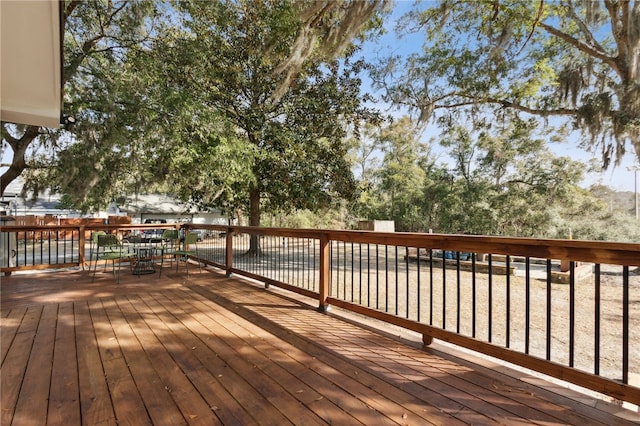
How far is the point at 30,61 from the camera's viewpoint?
88.5 inches

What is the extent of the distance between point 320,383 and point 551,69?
29.9 ft

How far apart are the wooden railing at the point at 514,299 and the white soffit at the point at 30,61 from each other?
8.42 feet

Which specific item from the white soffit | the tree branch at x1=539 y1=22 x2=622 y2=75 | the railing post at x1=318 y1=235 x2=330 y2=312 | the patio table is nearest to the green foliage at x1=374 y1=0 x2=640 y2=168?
the tree branch at x1=539 y1=22 x2=622 y2=75

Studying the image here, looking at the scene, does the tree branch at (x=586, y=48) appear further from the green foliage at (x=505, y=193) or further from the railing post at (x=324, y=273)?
the railing post at (x=324, y=273)

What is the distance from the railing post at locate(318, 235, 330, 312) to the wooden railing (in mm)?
11

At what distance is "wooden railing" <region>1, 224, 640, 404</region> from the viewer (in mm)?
1724

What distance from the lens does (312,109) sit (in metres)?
8.76

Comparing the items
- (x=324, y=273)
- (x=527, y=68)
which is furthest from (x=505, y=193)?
(x=324, y=273)

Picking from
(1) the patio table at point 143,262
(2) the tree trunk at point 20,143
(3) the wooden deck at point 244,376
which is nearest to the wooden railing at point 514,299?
(3) the wooden deck at point 244,376

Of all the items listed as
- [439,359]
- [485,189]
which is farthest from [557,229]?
[439,359]

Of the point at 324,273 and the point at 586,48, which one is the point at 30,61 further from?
the point at 586,48

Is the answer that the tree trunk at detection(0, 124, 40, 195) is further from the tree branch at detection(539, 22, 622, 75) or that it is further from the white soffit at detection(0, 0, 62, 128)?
the tree branch at detection(539, 22, 622, 75)

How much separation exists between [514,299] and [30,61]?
8.00 m

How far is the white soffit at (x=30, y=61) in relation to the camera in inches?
68.7
